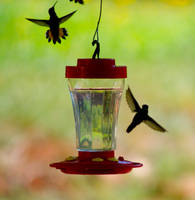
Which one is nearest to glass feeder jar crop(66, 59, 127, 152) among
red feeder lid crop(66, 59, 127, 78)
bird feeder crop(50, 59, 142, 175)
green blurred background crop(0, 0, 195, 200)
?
bird feeder crop(50, 59, 142, 175)

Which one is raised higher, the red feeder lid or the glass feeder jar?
the red feeder lid

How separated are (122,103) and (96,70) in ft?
12.8

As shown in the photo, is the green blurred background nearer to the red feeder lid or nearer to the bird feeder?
the bird feeder

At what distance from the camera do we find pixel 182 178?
5.85 metres

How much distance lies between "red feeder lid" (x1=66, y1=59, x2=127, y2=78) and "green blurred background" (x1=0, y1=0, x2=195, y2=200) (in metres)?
3.40

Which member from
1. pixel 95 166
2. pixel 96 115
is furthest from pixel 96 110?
pixel 95 166

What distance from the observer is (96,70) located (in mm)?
2279

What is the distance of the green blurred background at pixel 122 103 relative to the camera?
578 cm

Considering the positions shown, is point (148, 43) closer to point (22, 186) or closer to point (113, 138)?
point (22, 186)

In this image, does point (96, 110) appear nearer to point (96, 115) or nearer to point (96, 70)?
point (96, 115)

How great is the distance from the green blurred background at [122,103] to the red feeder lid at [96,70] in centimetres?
340

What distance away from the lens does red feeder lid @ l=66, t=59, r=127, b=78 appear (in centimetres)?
228

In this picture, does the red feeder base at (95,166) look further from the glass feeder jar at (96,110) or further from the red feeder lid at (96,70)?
the red feeder lid at (96,70)

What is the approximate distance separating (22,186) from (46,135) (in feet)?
1.99
